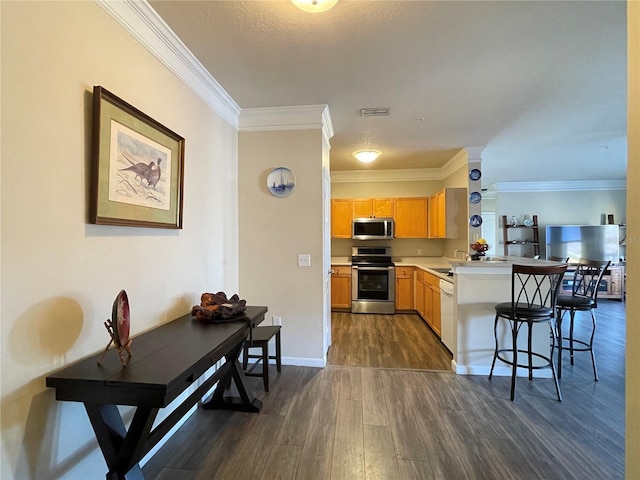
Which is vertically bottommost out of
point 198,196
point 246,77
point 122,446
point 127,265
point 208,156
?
point 122,446

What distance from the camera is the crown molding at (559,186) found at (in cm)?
705

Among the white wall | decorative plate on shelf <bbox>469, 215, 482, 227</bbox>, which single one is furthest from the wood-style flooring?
the white wall

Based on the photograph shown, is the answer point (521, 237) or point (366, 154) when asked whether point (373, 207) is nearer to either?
point (366, 154)

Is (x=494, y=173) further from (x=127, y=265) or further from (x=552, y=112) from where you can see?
(x=127, y=265)

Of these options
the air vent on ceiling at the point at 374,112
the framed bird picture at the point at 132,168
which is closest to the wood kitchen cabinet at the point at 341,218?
the air vent on ceiling at the point at 374,112

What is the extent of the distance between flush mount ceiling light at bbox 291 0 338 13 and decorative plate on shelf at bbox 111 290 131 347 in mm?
1717

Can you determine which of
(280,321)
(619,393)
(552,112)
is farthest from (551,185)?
(280,321)

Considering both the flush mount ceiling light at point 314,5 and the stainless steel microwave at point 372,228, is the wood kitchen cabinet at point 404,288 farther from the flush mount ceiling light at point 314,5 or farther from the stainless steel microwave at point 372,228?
the flush mount ceiling light at point 314,5

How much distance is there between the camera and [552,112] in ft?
10.6

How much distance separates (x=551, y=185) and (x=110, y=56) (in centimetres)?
864

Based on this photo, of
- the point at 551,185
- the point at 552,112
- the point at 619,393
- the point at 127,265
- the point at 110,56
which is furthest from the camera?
the point at 551,185

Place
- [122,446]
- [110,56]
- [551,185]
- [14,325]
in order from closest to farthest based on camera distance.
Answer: [14,325], [122,446], [110,56], [551,185]

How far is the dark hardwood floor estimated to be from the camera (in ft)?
5.90

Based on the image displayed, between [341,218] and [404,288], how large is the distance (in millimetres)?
1715
